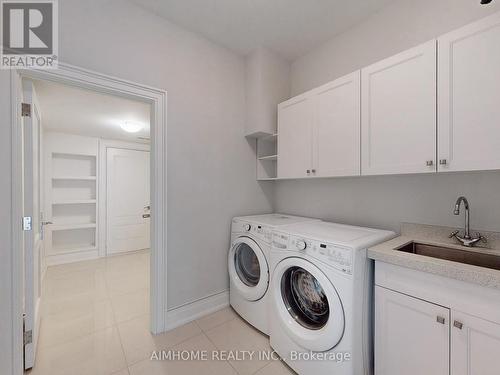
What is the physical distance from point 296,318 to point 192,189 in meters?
1.34

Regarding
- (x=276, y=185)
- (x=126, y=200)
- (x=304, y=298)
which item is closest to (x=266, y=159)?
(x=276, y=185)

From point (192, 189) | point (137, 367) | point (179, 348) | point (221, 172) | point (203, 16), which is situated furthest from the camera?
point (221, 172)

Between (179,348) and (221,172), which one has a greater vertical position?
(221,172)

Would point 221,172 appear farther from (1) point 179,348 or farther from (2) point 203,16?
(1) point 179,348

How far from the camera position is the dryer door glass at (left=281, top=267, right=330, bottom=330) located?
144cm

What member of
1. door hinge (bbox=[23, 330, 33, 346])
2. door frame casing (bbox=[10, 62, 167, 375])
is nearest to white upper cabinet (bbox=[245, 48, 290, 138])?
door frame casing (bbox=[10, 62, 167, 375])

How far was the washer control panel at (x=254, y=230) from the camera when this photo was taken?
5.79 ft

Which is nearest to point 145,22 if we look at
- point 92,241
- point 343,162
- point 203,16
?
point 203,16

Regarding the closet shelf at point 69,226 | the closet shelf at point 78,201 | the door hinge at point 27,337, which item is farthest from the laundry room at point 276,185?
the closet shelf at point 78,201

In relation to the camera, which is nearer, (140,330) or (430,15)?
(430,15)

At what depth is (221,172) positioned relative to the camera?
7.25 feet

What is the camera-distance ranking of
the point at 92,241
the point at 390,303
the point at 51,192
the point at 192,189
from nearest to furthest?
1. the point at 390,303
2. the point at 192,189
3. the point at 51,192
4. the point at 92,241
